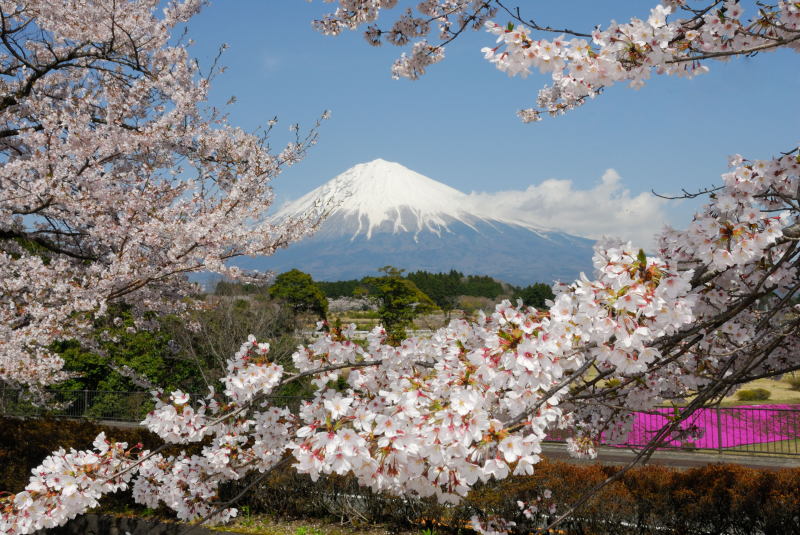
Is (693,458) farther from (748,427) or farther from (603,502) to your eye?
(603,502)

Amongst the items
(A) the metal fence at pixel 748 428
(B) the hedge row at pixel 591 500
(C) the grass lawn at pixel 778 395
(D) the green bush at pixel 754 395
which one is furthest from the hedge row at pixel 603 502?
(D) the green bush at pixel 754 395

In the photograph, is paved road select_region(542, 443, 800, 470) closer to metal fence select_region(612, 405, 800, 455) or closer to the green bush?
metal fence select_region(612, 405, 800, 455)

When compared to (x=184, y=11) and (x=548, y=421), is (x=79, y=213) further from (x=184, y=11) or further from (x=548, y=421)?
(x=548, y=421)

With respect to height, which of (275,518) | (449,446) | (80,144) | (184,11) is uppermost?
(184,11)

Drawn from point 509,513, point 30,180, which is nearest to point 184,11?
point 30,180

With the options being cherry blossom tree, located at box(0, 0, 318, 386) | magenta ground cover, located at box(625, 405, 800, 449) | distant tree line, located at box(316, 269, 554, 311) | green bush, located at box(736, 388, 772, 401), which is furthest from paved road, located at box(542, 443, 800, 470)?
distant tree line, located at box(316, 269, 554, 311)

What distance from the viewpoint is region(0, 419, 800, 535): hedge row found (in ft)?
18.4

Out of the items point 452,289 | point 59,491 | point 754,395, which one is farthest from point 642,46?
point 452,289

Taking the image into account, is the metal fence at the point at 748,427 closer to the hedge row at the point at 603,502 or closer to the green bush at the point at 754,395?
the hedge row at the point at 603,502

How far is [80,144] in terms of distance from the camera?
7059 mm

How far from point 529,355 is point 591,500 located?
4812mm

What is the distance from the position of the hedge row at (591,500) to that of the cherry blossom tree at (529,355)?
2.70 meters

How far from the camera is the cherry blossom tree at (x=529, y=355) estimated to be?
2098mm

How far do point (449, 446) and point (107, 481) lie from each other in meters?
2.18
